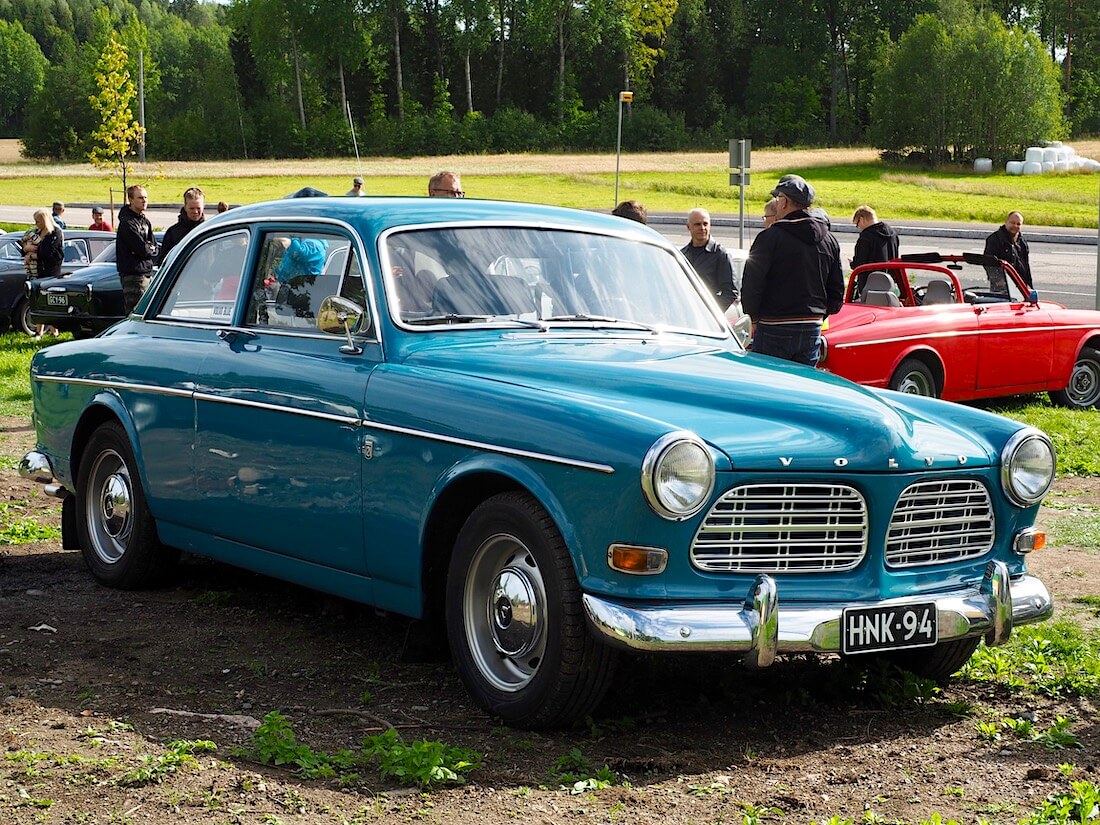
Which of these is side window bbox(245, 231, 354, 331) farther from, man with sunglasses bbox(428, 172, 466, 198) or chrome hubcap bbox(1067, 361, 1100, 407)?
chrome hubcap bbox(1067, 361, 1100, 407)

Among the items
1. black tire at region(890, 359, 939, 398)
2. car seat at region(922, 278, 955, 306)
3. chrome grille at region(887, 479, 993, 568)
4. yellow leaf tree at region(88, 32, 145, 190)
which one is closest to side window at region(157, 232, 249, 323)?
chrome grille at region(887, 479, 993, 568)

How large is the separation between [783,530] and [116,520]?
3.73m

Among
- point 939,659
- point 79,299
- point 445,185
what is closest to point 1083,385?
point 445,185

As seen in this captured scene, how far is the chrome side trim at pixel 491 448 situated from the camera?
15.1 ft

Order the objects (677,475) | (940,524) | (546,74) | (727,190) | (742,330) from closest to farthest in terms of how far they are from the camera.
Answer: (677,475), (940,524), (742,330), (727,190), (546,74)

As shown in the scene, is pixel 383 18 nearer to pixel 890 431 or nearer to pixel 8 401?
pixel 8 401

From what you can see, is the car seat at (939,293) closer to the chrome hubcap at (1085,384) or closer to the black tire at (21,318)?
the chrome hubcap at (1085,384)

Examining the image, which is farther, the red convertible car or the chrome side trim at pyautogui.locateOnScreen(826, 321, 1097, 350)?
the red convertible car

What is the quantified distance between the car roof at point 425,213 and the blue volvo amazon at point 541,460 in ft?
0.06

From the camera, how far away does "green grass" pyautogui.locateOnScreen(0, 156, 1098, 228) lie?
167 feet

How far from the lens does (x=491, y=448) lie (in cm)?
494

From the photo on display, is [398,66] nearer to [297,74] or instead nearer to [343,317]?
[297,74]

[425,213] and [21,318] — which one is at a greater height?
[425,213]

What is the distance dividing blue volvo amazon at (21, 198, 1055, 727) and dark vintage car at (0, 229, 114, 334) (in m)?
14.1
